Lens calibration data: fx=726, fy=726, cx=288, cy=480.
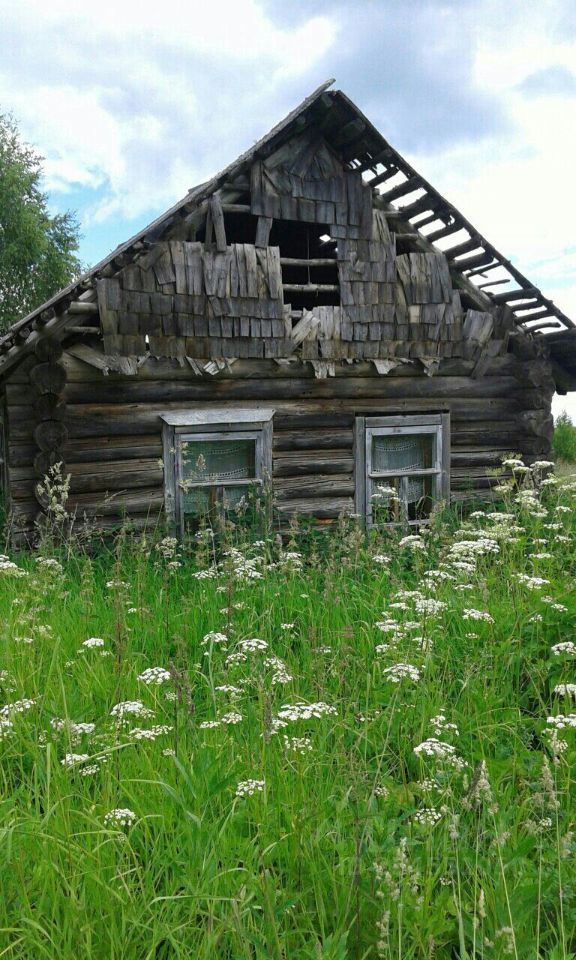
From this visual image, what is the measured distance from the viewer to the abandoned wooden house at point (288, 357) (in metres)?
8.41

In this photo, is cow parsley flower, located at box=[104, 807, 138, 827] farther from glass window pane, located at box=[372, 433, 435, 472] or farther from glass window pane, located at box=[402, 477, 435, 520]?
glass window pane, located at box=[402, 477, 435, 520]

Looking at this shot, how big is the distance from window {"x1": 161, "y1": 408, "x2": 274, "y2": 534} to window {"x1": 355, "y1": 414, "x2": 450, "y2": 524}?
148 centimetres

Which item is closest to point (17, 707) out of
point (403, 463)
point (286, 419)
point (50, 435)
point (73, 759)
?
point (73, 759)

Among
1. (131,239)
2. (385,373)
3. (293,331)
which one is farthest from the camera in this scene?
(385,373)

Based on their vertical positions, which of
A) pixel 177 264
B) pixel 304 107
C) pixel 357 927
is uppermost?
pixel 304 107

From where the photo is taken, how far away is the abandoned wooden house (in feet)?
27.6

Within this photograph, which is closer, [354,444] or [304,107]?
[304,107]

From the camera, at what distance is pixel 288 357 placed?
9.33 metres

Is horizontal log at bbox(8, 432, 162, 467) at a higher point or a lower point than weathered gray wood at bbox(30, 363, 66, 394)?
lower

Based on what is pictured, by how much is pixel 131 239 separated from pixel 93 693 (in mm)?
5601

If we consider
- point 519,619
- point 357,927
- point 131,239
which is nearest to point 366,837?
point 357,927

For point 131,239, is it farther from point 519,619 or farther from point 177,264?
point 519,619

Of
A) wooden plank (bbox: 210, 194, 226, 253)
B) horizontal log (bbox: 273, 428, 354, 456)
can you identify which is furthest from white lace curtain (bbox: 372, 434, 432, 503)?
wooden plank (bbox: 210, 194, 226, 253)

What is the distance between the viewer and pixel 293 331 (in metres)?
9.33
